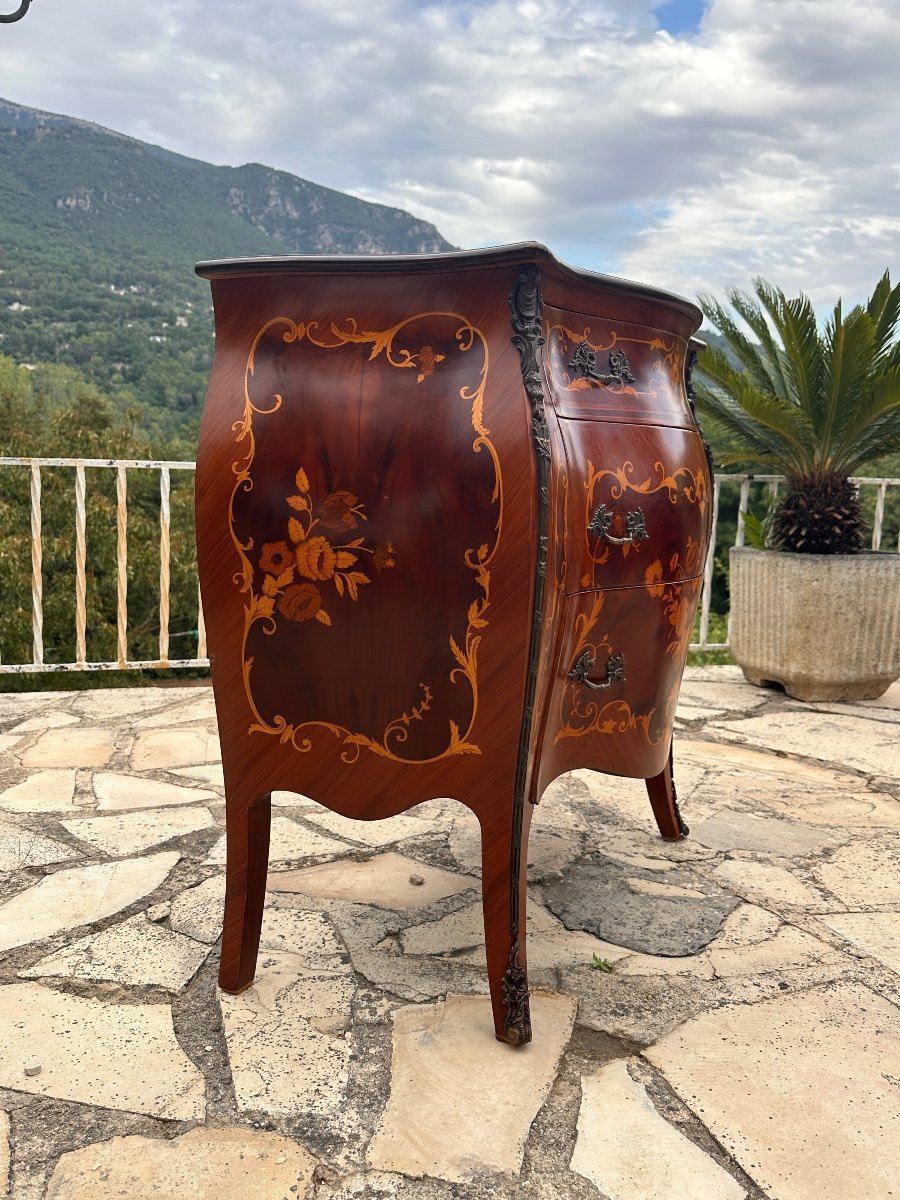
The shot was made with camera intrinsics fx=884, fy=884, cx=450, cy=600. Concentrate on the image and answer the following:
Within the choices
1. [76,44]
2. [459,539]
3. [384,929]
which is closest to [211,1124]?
[384,929]

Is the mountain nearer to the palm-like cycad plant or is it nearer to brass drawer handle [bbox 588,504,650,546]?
the palm-like cycad plant

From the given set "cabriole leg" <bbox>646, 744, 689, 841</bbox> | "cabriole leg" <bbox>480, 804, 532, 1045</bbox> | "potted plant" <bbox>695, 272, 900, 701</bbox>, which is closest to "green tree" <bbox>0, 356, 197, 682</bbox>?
"potted plant" <bbox>695, 272, 900, 701</bbox>

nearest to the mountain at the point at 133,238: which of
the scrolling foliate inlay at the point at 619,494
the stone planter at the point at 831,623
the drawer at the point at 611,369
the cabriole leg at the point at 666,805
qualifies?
the stone planter at the point at 831,623

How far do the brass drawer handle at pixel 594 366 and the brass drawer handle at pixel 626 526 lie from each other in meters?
0.23

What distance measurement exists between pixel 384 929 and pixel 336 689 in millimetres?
634

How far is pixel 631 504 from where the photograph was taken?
5.06ft

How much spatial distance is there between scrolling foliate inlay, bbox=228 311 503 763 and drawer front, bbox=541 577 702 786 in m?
0.21

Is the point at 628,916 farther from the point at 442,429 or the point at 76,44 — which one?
the point at 76,44

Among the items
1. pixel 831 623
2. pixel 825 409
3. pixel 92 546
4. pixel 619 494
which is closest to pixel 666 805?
pixel 619 494

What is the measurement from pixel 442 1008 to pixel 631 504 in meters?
0.92

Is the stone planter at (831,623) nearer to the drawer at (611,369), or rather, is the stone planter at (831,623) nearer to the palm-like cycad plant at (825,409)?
the palm-like cycad plant at (825,409)

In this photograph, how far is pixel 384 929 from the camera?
1790 mm

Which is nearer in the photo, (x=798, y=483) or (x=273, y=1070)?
(x=273, y=1070)

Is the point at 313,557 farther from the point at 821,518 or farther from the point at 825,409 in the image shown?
the point at 825,409
